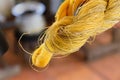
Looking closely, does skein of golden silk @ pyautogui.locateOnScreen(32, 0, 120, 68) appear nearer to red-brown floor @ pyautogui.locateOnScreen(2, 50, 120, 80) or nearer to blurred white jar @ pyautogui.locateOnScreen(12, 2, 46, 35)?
blurred white jar @ pyautogui.locateOnScreen(12, 2, 46, 35)

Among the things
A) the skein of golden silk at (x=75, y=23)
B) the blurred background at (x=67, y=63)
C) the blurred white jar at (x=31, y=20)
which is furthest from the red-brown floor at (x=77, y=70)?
the skein of golden silk at (x=75, y=23)

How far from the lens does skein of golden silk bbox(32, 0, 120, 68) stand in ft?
1.38

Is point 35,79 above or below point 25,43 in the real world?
below

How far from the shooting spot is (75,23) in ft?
1.38

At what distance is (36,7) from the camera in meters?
1.14

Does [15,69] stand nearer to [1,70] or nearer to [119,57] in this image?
[1,70]

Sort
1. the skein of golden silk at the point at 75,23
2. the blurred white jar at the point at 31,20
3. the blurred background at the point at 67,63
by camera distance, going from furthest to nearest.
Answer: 1. the blurred background at the point at 67,63
2. the blurred white jar at the point at 31,20
3. the skein of golden silk at the point at 75,23

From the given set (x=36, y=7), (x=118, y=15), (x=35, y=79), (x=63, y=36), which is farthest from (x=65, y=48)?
(x=35, y=79)

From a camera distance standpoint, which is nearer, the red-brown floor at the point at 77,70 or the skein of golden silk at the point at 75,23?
the skein of golden silk at the point at 75,23

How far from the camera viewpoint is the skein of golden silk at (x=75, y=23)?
42 cm

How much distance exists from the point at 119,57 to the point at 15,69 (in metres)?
0.90

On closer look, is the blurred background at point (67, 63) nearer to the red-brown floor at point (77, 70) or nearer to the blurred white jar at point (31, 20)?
the red-brown floor at point (77, 70)

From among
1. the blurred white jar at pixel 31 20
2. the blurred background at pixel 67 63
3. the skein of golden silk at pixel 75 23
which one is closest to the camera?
the skein of golden silk at pixel 75 23

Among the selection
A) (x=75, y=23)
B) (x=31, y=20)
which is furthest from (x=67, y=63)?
(x=75, y=23)
